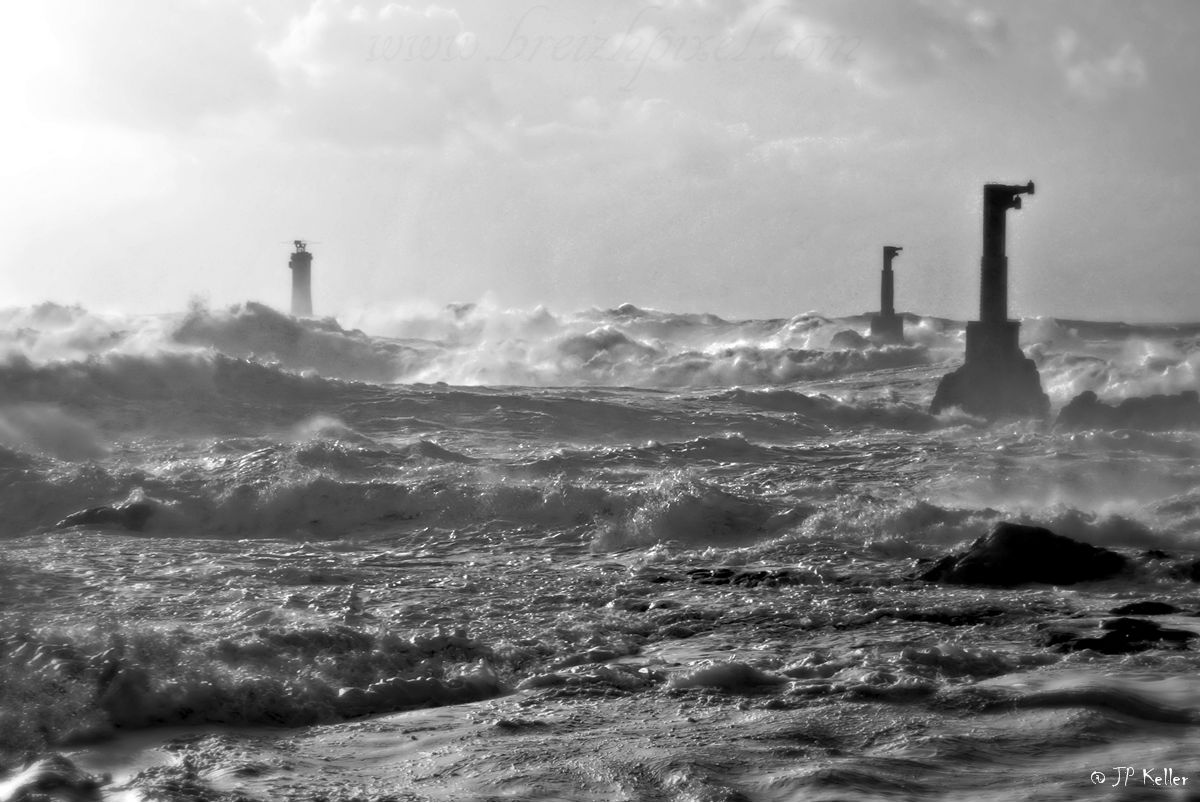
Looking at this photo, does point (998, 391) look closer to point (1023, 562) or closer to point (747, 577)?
point (1023, 562)

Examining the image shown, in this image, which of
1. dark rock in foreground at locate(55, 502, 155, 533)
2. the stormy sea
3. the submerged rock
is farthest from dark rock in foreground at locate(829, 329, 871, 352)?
the submerged rock

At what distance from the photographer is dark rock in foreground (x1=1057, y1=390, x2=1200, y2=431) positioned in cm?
1773

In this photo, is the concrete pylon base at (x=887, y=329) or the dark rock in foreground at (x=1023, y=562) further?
the concrete pylon base at (x=887, y=329)

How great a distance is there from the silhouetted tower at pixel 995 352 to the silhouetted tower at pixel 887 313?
1096 centimetres

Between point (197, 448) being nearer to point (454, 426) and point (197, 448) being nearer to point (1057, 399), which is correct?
point (454, 426)

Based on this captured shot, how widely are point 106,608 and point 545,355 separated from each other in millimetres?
25161

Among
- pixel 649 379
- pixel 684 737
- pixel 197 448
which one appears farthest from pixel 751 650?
pixel 649 379

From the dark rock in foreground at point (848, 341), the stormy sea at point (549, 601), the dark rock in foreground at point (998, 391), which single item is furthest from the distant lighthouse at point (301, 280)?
the dark rock in foreground at point (998, 391)

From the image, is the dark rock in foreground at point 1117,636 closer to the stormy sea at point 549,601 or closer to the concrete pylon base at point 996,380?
the stormy sea at point 549,601

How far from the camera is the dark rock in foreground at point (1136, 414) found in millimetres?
17734

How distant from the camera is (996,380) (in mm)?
19031

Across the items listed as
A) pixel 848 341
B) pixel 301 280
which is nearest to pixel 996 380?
pixel 848 341

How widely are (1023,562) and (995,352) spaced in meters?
11.5

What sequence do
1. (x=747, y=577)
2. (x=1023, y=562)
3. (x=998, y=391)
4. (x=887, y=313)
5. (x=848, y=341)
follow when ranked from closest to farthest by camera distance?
1. (x=1023, y=562)
2. (x=747, y=577)
3. (x=998, y=391)
4. (x=887, y=313)
5. (x=848, y=341)
